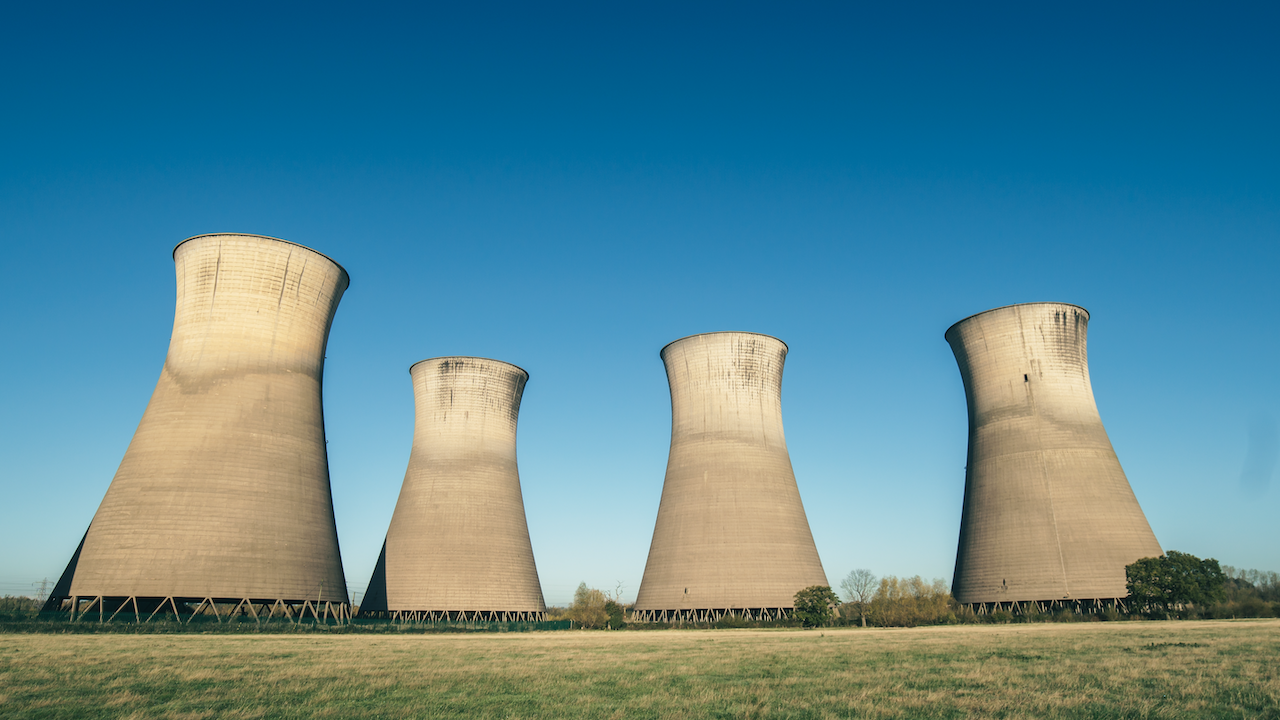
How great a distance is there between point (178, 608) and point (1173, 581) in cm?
3007

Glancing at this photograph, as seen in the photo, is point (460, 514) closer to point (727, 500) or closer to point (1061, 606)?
point (727, 500)

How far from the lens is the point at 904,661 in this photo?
32.8 feet

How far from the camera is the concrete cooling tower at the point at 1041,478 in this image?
2656cm

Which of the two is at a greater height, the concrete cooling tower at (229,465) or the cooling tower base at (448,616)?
the concrete cooling tower at (229,465)

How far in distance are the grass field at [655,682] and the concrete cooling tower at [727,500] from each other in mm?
16283

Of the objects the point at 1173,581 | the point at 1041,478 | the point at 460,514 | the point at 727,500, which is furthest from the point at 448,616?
the point at 1173,581

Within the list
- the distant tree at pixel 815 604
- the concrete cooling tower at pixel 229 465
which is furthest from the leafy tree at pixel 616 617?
the concrete cooling tower at pixel 229 465

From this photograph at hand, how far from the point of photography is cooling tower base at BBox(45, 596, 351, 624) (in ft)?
62.5

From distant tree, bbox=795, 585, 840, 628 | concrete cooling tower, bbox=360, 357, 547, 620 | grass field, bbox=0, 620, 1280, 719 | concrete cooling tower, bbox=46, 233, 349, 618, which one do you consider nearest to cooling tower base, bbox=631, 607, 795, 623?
distant tree, bbox=795, 585, 840, 628

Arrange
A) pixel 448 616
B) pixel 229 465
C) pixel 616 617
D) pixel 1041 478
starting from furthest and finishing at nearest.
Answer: pixel 616 617 < pixel 448 616 < pixel 1041 478 < pixel 229 465

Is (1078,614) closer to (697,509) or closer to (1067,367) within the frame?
(1067,367)

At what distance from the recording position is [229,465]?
20.2 m

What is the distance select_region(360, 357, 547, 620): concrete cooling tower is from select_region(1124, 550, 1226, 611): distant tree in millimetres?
22249

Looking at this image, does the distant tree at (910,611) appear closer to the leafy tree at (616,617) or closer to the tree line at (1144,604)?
the tree line at (1144,604)
